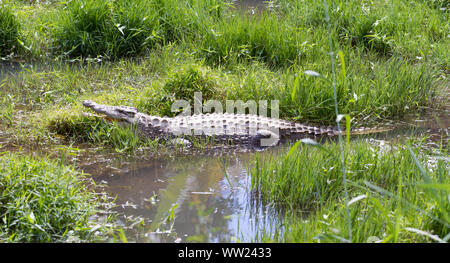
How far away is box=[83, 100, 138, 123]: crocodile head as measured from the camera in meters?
5.22

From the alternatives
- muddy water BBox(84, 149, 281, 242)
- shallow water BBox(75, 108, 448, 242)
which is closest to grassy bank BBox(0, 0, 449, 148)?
shallow water BBox(75, 108, 448, 242)

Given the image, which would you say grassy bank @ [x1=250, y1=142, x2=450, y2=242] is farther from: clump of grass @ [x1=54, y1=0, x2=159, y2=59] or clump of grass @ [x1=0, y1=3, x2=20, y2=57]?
clump of grass @ [x1=0, y1=3, x2=20, y2=57]

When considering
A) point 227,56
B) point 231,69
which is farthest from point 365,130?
point 227,56

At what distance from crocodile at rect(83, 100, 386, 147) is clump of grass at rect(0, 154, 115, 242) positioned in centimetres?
154

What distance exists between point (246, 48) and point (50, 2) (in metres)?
3.62

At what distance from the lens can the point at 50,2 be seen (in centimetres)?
808

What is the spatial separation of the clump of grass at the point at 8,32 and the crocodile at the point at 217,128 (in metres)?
2.32

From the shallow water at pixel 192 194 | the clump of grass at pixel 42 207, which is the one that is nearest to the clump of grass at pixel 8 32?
the shallow water at pixel 192 194

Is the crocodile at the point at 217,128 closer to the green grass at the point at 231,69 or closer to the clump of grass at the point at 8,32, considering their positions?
the green grass at the point at 231,69

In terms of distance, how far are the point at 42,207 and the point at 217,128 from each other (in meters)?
2.30

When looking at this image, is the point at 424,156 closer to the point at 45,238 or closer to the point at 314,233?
the point at 314,233

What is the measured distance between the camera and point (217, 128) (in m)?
5.29

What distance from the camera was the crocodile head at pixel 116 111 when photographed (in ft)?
17.1
